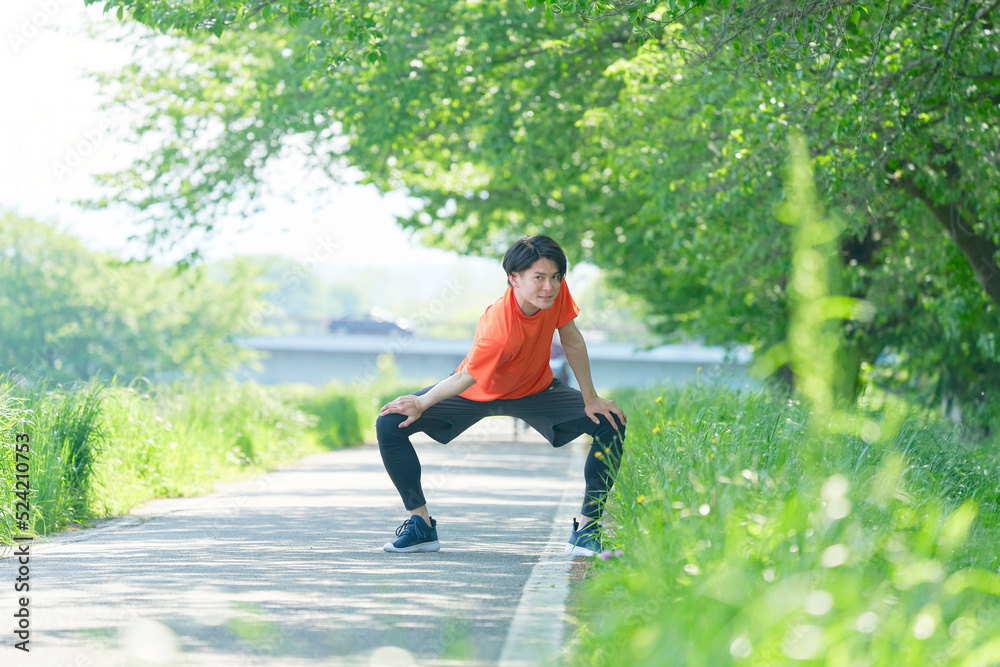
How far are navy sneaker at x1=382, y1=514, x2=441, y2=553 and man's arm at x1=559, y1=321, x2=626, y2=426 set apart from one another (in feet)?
3.91

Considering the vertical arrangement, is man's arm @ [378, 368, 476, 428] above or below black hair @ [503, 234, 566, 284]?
below

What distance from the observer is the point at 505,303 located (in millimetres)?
5508

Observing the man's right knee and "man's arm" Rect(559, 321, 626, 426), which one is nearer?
"man's arm" Rect(559, 321, 626, 426)

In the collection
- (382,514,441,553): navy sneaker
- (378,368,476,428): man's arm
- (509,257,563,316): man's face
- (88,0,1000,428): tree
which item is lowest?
(382,514,441,553): navy sneaker

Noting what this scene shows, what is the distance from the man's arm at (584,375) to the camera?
18.6 ft

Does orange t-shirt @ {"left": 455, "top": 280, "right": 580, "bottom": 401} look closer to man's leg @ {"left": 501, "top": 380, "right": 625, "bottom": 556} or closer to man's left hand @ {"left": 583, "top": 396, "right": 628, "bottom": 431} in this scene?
man's leg @ {"left": 501, "top": 380, "right": 625, "bottom": 556}

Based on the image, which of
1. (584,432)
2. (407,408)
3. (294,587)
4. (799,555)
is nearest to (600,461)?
(584,432)

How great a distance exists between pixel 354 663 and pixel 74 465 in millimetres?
4534

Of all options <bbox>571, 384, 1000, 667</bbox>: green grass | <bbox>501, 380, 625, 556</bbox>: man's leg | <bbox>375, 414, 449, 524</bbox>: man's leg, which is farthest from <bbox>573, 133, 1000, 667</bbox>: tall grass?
<bbox>375, 414, 449, 524</bbox>: man's leg

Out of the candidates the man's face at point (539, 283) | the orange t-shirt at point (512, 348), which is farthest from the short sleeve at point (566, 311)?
the man's face at point (539, 283)

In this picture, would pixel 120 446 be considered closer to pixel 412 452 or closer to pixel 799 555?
pixel 412 452

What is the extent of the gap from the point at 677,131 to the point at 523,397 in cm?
795

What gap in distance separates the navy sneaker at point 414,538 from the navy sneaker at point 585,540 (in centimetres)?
81

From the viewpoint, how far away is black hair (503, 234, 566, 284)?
214 inches
